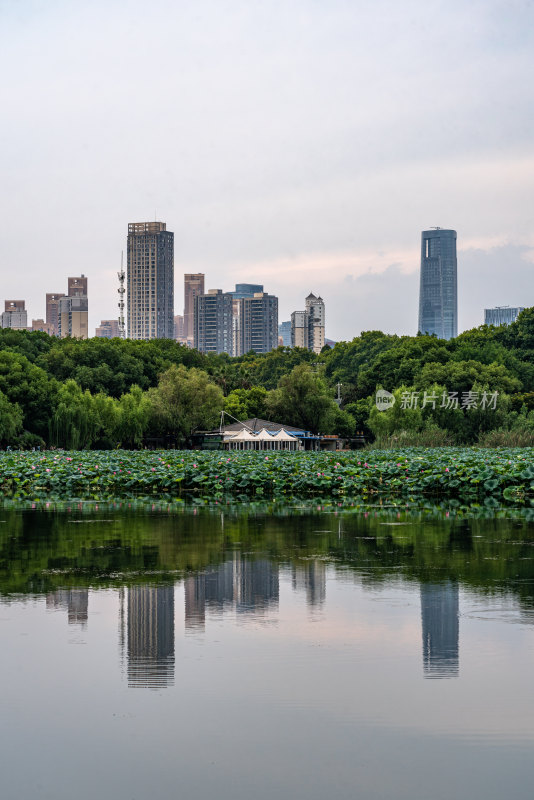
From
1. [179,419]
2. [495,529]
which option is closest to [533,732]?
[495,529]

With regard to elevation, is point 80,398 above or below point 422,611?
above

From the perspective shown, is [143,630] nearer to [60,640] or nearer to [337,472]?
[60,640]

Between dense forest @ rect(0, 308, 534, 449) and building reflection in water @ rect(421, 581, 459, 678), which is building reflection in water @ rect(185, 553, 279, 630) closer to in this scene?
building reflection in water @ rect(421, 581, 459, 678)

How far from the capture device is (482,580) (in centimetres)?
1033

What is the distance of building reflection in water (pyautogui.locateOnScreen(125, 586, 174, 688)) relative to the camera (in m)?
6.60

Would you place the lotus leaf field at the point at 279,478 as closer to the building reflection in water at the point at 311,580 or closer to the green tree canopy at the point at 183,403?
the building reflection in water at the point at 311,580

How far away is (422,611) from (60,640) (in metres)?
3.21

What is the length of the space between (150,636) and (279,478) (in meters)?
17.9

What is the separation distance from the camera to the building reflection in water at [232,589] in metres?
8.86

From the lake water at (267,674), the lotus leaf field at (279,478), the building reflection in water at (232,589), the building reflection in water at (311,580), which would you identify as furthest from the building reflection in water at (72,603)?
the lotus leaf field at (279,478)

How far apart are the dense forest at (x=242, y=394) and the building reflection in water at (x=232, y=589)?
32867 mm

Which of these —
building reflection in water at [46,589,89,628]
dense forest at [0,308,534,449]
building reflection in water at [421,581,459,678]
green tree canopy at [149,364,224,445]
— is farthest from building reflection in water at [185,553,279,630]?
green tree canopy at [149,364,224,445]

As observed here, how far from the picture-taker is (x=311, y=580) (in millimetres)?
10617

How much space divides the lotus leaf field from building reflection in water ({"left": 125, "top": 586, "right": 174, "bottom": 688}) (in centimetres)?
1406
